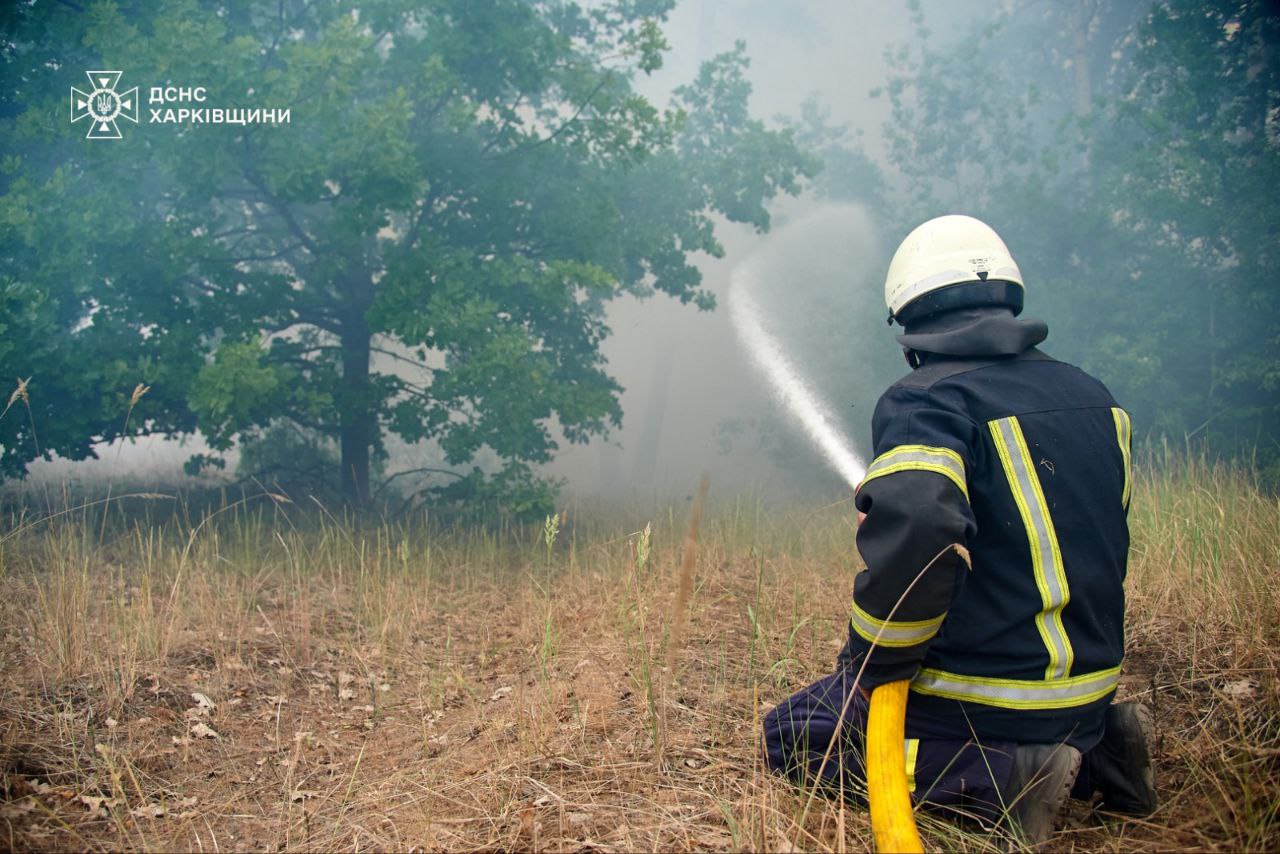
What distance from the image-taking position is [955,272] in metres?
2.59

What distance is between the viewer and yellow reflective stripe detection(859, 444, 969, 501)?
85.5 inches

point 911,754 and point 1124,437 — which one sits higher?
point 1124,437

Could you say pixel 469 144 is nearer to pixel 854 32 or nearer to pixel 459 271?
pixel 459 271

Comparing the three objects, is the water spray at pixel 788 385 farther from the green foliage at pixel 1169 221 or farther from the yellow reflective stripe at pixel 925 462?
the yellow reflective stripe at pixel 925 462

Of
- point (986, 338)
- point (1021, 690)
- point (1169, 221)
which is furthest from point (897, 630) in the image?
point (1169, 221)

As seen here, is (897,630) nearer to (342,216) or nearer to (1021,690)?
(1021,690)

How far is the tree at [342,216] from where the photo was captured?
8.09 m

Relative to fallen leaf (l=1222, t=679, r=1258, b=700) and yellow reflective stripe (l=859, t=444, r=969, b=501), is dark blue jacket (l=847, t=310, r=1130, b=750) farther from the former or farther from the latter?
fallen leaf (l=1222, t=679, r=1258, b=700)

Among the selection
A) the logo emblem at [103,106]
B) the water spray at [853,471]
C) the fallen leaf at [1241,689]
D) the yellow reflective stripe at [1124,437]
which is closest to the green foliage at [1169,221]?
the water spray at [853,471]

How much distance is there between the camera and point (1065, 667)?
7.60ft

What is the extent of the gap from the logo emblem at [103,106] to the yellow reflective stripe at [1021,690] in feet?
29.9

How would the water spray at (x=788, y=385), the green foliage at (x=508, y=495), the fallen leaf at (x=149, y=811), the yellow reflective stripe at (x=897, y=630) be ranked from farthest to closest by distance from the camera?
the water spray at (x=788, y=385), the green foliage at (x=508, y=495), the fallen leaf at (x=149, y=811), the yellow reflective stripe at (x=897, y=630)

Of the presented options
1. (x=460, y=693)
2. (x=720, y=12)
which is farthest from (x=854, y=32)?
(x=460, y=693)

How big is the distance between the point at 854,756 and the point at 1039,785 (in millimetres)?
541
